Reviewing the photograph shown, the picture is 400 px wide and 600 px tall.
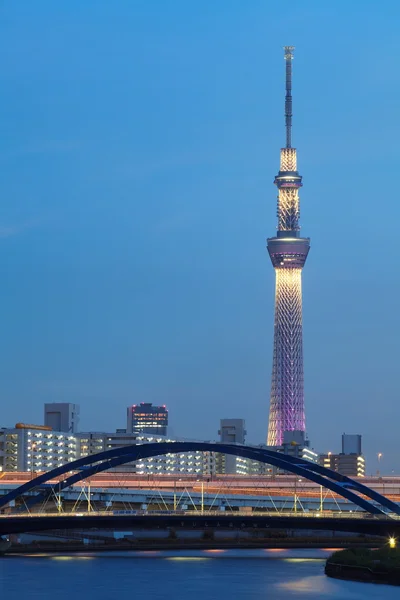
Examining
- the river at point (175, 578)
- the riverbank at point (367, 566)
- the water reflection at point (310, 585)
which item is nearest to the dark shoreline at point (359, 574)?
the riverbank at point (367, 566)

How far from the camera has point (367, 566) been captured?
300ft

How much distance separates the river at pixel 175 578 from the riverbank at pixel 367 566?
4.52ft

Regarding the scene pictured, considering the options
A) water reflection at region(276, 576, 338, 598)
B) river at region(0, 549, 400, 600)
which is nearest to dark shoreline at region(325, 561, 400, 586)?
river at region(0, 549, 400, 600)

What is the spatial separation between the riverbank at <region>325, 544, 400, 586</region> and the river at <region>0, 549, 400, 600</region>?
138 centimetres

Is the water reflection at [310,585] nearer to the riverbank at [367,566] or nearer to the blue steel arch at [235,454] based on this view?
the riverbank at [367,566]

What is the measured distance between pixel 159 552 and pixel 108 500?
21.6 m

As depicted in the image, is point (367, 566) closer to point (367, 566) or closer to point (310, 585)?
point (367, 566)

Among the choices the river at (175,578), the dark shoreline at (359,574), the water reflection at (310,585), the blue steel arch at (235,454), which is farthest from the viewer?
the blue steel arch at (235,454)

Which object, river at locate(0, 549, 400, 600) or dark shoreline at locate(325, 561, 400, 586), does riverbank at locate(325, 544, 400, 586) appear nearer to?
dark shoreline at locate(325, 561, 400, 586)

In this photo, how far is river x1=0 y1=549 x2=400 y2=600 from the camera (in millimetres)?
83062

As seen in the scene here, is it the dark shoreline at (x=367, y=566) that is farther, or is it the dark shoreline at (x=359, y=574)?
the dark shoreline at (x=367, y=566)

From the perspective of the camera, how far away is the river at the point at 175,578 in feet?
273

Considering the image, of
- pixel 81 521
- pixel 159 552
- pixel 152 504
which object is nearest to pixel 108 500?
pixel 152 504

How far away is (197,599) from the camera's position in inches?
3204
